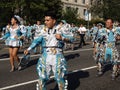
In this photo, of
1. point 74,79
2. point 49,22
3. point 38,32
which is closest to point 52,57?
point 49,22

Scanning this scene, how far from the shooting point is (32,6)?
48.4 meters

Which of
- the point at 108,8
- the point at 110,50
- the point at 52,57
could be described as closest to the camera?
the point at 52,57

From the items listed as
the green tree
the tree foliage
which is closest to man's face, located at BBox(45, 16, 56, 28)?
the green tree

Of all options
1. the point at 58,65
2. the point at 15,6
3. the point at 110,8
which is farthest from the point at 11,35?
the point at 110,8

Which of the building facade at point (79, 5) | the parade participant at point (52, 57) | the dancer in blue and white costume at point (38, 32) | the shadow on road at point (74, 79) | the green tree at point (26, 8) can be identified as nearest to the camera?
the parade participant at point (52, 57)

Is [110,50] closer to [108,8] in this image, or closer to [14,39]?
[14,39]

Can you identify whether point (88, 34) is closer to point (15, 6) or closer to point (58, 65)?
point (15, 6)

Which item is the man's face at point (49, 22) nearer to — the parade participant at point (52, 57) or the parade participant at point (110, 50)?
the parade participant at point (52, 57)

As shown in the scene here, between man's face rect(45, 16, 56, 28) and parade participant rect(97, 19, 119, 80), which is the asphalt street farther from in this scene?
man's face rect(45, 16, 56, 28)

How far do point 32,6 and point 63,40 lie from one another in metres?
41.6

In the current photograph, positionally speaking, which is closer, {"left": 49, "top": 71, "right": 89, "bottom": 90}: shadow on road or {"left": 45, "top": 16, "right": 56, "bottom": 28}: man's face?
{"left": 45, "top": 16, "right": 56, "bottom": 28}: man's face

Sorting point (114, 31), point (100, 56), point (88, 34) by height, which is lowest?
point (88, 34)

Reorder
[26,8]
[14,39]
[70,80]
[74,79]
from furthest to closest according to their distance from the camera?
[26,8] → [14,39] → [74,79] → [70,80]

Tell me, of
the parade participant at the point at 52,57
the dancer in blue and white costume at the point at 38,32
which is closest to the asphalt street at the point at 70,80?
the dancer in blue and white costume at the point at 38,32
